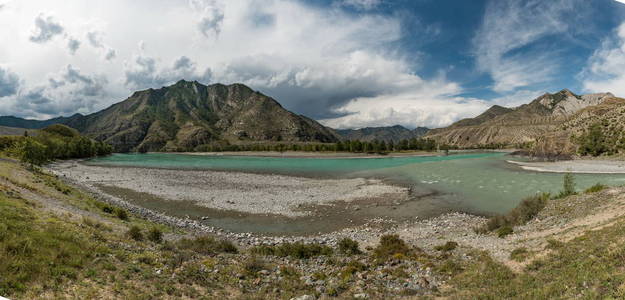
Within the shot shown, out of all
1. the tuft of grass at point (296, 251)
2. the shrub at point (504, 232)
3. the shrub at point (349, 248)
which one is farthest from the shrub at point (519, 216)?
the tuft of grass at point (296, 251)

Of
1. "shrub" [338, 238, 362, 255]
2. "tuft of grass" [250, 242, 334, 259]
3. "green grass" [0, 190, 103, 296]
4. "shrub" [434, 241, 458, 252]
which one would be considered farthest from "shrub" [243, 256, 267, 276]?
"shrub" [434, 241, 458, 252]

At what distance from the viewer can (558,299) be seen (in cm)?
802

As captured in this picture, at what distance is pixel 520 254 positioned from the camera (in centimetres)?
1355

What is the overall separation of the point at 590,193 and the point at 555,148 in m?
98.1

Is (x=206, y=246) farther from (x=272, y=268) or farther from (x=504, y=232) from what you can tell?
(x=504, y=232)

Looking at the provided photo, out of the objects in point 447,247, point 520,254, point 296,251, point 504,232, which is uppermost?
point 520,254

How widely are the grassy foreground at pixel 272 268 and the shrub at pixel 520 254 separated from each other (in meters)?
0.04

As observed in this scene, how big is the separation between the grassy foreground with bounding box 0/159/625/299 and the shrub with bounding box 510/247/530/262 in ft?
0.14

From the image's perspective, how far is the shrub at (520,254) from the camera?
12.9 metres

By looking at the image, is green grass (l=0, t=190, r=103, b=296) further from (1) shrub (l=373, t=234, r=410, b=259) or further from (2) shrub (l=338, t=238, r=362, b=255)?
(1) shrub (l=373, t=234, r=410, b=259)

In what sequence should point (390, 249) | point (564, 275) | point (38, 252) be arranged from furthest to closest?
point (390, 249) < point (38, 252) < point (564, 275)

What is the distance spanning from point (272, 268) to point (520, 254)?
1279 centimetres

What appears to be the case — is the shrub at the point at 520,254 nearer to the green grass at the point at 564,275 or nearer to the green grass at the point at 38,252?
the green grass at the point at 564,275

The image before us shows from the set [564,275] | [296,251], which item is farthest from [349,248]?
[564,275]
